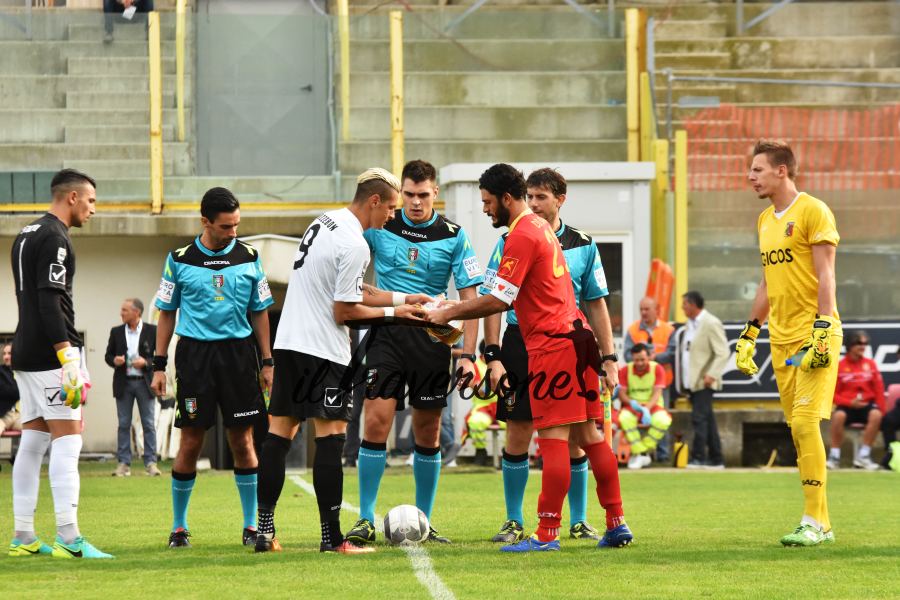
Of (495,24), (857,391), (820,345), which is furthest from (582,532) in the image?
(495,24)

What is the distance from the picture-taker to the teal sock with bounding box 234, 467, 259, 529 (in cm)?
939

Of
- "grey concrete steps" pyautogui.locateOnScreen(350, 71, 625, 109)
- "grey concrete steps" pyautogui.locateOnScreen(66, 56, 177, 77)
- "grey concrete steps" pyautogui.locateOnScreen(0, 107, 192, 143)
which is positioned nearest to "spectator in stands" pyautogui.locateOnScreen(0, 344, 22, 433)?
"grey concrete steps" pyautogui.locateOnScreen(0, 107, 192, 143)

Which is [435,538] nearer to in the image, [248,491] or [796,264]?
[248,491]

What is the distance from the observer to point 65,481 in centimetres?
859

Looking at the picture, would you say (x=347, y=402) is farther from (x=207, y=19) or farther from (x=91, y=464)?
(x=207, y=19)

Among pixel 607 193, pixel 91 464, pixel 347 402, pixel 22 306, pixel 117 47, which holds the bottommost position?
pixel 91 464

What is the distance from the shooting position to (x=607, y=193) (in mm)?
18953

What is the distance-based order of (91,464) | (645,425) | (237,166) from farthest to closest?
(237,166)
(91,464)
(645,425)

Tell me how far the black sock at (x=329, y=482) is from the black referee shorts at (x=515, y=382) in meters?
1.21

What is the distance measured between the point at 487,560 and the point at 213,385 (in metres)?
2.14

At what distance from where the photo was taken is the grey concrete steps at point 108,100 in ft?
75.8

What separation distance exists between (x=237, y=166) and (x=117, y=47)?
3024mm

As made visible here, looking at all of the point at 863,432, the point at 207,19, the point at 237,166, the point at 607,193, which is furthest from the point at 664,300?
the point at 207,19

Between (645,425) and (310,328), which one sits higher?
(310,328)
